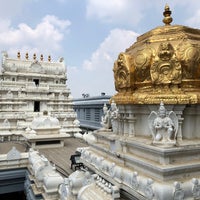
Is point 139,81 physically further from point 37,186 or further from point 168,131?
point 37,186

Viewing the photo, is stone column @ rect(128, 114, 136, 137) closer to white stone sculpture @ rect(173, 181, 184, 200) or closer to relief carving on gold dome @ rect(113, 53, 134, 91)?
relief carving on gold dome @ rect(113, 53, 134, 91)

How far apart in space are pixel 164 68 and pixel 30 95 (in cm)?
2011

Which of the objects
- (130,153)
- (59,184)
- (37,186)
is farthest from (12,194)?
(130,153)

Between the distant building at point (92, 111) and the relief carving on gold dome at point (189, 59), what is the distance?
17181 mm

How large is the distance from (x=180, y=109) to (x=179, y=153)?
136 centimetres

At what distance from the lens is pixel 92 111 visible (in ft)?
92.8

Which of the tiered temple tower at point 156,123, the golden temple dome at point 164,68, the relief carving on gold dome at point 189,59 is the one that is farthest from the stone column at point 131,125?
the relief carving on gold dome at point 189,59

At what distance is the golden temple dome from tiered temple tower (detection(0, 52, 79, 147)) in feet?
54.2

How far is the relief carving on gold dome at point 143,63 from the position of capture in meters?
7.26

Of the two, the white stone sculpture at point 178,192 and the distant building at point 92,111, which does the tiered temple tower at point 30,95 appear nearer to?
the distant building at point 92,111

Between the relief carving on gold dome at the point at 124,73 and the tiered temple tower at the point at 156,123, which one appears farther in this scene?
the relief carving on gold dome at the point at 124,73

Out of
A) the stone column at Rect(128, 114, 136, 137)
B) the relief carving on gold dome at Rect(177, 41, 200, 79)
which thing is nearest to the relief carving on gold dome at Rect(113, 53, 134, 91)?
the stone column at Rect(128, 114, 136, 137)

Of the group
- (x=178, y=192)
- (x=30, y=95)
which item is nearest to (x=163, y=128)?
(x=178, y=192)

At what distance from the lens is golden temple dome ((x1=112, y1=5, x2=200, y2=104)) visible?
6.73 meters
